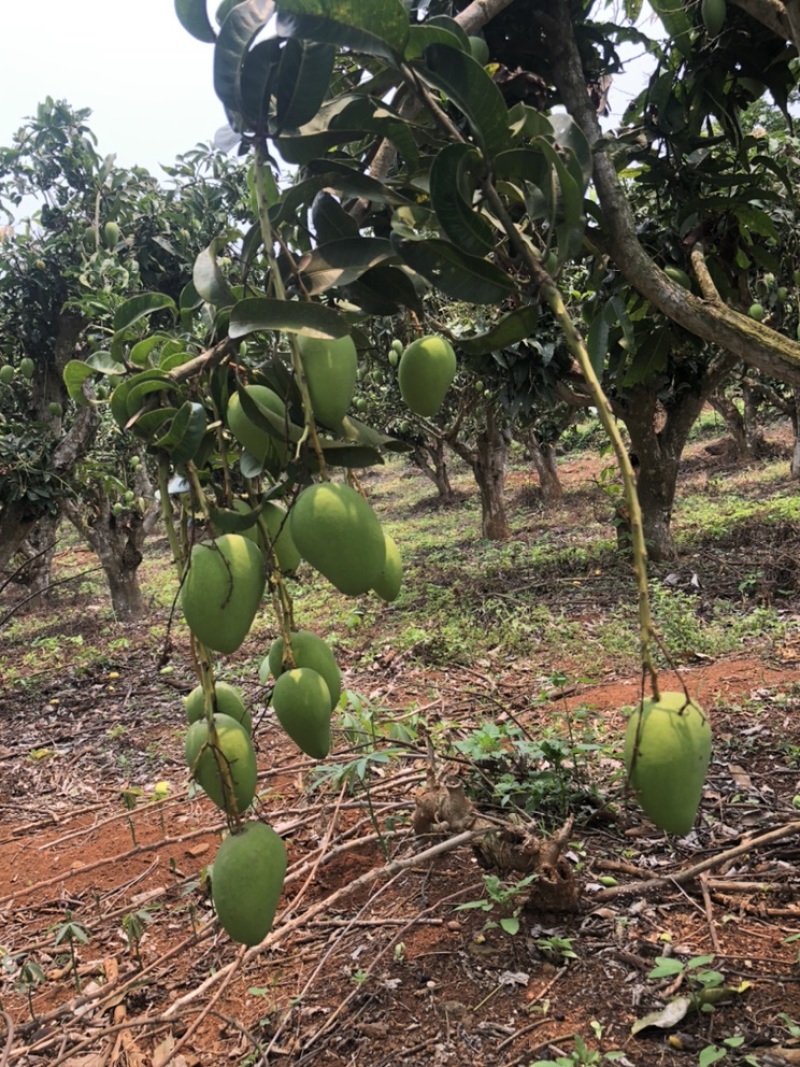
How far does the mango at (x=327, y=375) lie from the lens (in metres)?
0.70

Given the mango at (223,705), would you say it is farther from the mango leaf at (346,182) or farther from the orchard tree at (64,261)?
the orchard tree at (64,261)

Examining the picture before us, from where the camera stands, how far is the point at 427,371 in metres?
0.84

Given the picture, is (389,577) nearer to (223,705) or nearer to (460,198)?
(223,705)

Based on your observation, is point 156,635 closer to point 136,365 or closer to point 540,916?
point 540,916

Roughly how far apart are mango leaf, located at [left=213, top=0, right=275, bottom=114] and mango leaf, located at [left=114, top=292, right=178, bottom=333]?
0.22 metres

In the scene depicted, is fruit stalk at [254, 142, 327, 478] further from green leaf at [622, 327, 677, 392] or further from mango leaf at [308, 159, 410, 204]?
green leaf at [622, 327, 677, 392]

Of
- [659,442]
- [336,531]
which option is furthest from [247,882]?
[659,442]

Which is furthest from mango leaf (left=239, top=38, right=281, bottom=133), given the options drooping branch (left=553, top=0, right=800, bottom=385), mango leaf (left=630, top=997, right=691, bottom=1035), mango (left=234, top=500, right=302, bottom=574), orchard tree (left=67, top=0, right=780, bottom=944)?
mango leaf (left=630, top=997, right=691, bottom=1035)

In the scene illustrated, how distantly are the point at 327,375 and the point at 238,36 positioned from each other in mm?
288

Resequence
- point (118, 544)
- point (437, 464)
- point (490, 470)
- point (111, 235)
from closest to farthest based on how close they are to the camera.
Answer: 1. point (111, 235)
2. point (118, 544)
3. point (490, 470)
4. point (437, 464)

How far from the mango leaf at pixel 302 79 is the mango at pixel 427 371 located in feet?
0.83

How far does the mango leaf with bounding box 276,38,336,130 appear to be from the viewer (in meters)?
0.66

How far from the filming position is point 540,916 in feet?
6.03

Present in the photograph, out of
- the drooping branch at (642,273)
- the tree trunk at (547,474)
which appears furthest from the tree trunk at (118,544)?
the tree trunk at (547,474)
